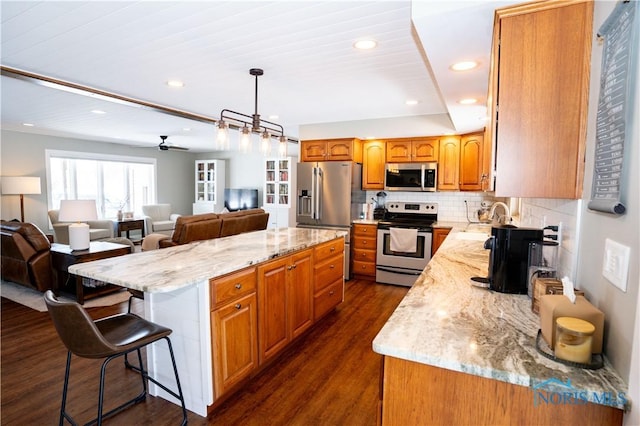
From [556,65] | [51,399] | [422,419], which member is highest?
[556,65]

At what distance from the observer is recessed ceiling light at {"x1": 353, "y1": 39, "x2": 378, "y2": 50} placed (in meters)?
2.35

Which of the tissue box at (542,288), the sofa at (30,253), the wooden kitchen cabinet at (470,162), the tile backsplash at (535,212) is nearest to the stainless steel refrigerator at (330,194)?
the tile backsplash at (535,212)

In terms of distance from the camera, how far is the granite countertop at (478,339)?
88 centimetres

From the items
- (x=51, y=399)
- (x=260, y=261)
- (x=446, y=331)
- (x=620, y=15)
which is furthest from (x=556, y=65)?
(x=51, y=399)

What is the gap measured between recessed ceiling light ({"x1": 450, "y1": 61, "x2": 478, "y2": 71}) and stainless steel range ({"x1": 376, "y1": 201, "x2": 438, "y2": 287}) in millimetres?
2650

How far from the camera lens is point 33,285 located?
4062 mm

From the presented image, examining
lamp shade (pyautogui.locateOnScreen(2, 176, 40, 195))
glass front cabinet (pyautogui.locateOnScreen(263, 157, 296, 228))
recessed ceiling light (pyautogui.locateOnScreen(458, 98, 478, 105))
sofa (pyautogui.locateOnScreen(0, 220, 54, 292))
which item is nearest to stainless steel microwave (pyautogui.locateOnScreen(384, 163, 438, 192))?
recessed ceiling light (pyautogui.locateOnScreen(458, 98, 478, 105))

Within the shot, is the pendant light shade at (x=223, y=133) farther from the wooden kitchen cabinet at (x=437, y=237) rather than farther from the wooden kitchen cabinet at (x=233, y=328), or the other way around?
the wooden kitchen cabinet at (x=437, y=237)

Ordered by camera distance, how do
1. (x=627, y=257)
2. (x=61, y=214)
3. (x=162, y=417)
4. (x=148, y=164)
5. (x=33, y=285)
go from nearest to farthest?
(x=627, y=257) < (x=162, y=417) < (x=61, y=214) < (x=33, y=285) < (x=148, y=164)

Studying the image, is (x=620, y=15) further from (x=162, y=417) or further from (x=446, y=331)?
(x=162, y=417)

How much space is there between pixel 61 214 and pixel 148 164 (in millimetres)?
5399

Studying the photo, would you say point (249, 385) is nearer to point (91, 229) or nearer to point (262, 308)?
point (262, 308)

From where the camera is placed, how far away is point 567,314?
0.99 metres

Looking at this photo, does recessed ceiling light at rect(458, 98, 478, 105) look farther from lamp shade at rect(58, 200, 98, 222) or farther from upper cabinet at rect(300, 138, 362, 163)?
lamp shade at rect(58, 200, 98, 222)
